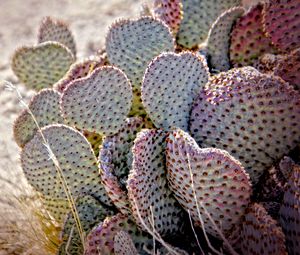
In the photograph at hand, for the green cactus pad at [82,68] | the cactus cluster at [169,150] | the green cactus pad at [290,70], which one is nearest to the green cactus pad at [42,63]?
the green cactus pad at [82,68]

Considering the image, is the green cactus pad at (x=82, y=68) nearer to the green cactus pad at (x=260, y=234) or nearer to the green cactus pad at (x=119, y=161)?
the green cactus pad at (x=119, y=161)

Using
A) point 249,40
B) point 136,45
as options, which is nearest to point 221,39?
point 249,40

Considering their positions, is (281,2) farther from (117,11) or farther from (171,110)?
(117,11)

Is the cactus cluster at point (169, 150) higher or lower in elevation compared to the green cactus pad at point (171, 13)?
lower

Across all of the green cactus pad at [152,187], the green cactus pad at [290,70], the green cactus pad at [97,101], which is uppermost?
the green cactus pad at [97,101]

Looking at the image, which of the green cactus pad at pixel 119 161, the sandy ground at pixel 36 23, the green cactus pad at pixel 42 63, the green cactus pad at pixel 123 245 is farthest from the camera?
the sandy ground at pixel 36 23

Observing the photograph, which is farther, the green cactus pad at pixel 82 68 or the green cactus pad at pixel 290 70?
the green cactus pad at pixel 82 68

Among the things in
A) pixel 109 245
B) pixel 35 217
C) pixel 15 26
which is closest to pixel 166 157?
pixel 109 245
